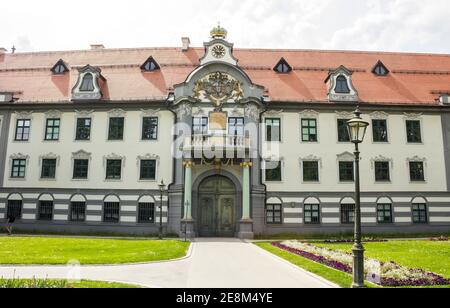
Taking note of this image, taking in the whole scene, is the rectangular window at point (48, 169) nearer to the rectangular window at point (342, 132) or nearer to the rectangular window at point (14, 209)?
the rectangular window at point (14, 209)

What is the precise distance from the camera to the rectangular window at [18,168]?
31422 mm

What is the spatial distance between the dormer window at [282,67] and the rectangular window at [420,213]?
15.6 m

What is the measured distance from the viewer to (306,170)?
30.9 m

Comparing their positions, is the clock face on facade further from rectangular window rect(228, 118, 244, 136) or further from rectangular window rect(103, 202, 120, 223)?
rectangular window rect(103, 202, 120, 223)

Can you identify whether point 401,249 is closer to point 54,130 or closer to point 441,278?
point 441,278

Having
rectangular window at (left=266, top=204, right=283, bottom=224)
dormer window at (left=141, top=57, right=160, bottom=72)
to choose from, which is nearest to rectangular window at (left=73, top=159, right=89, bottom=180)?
dormer window at (left=141, top=57, right=160, bottom=72)

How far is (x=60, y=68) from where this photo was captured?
Result: 115ft

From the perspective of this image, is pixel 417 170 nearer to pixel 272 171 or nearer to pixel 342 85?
pixel 342 85

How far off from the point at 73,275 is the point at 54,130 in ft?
75.2

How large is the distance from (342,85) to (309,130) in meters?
4.79

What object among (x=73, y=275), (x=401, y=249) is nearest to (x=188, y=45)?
→ (x=401, y=249)

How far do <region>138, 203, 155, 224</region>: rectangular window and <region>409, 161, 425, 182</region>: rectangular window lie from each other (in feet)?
68.9

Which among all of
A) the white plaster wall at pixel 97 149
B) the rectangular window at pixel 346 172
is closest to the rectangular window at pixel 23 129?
the white plaster wall at pixel 97 149

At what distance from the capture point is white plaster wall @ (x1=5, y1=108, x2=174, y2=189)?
100ft
